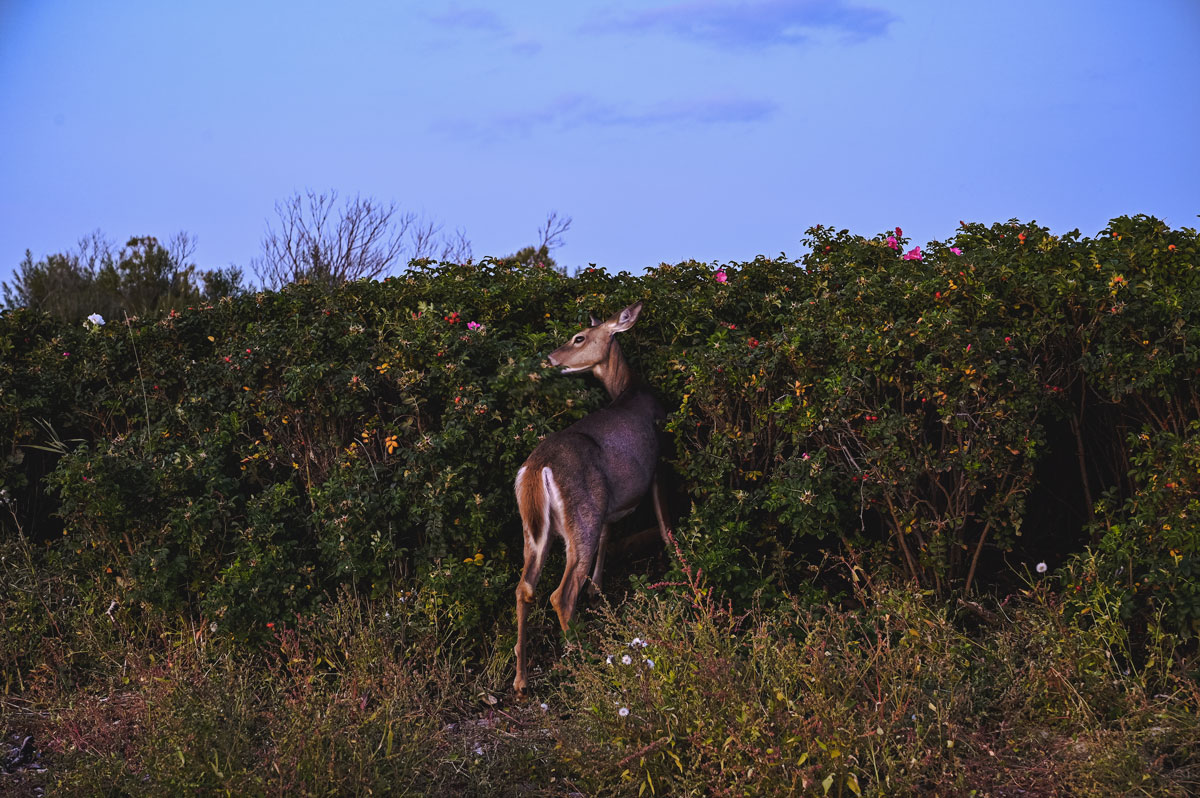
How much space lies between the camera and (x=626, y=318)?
248 inches

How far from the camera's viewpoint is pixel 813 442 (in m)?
5.98

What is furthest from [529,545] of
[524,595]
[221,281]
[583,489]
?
[221,281]

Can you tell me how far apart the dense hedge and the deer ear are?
39cm

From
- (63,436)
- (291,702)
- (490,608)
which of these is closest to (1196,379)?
(490,608)

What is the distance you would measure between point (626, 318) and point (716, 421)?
0.77 metres

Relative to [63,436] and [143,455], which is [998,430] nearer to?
[143,455]

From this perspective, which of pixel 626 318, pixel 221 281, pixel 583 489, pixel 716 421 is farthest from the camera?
pixel 221 281

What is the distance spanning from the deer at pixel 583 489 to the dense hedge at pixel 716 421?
0.89ft

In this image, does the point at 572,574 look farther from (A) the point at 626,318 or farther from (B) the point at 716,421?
(A) the point at 626,318

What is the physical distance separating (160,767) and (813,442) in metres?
3.47

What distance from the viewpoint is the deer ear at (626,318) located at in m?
6.27

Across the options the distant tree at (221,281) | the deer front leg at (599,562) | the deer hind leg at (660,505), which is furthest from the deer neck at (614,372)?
the distant tree at (221,281)

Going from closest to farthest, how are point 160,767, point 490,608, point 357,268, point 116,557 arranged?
point 160,767, point 490,608, point 116,557, point 357,268

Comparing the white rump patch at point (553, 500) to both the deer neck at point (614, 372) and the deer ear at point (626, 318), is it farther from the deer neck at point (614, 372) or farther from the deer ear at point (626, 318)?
the deer ear at point (626, 318)
